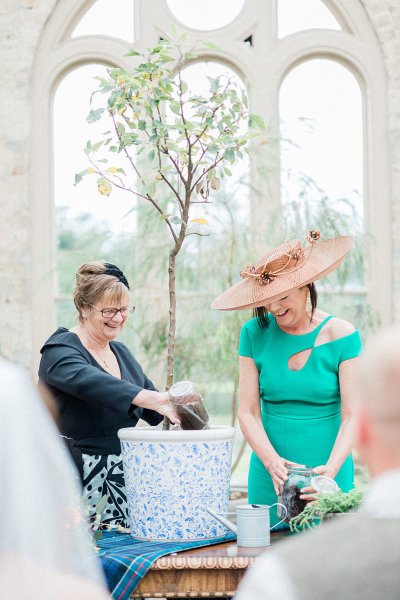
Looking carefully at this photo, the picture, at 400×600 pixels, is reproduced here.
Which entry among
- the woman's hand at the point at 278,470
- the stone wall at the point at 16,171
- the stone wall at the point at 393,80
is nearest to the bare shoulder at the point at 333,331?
the woman's hand at the point at 278,470

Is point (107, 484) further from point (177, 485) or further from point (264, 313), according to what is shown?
point (264, 313)

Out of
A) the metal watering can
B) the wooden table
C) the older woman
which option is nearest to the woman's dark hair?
the older woman

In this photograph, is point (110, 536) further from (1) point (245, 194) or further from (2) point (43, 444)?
(1) point (245, 194)

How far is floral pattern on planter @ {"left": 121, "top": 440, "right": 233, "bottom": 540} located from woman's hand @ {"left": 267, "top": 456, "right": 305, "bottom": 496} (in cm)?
16

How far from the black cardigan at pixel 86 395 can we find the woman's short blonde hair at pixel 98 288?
0.12 meters

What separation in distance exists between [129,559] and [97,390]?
0.51 metres

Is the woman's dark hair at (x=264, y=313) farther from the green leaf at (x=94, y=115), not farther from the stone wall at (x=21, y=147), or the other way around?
the stone wall at (x=21, y=147)

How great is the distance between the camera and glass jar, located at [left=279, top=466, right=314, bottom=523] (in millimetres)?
2221

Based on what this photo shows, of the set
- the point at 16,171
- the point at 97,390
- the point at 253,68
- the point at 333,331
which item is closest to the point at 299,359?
the point at 333,331

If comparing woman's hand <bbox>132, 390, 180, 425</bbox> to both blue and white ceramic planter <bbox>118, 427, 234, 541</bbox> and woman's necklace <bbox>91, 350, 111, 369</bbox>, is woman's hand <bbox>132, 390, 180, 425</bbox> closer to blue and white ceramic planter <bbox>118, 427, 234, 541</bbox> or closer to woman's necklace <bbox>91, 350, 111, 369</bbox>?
blue and white ceramic planter <bbox>118, 427, 234, 541</bbox>

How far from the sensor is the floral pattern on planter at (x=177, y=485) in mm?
2223

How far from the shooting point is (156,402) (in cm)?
239

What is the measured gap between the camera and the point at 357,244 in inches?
191

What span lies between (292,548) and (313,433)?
64.0 inches
